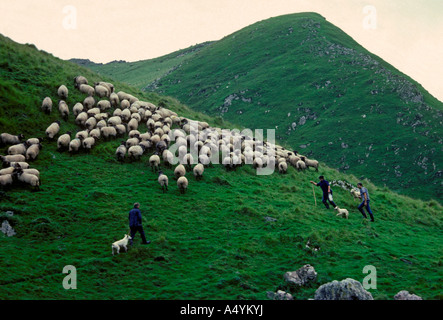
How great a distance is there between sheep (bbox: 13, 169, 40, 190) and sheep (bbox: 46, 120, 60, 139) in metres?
4.63

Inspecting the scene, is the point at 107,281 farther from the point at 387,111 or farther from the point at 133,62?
the point at 133,62

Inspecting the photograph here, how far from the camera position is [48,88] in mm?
25766

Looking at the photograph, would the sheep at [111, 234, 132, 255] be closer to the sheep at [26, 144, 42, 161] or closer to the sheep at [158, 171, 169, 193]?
the sheep at [158, 171, 169, 193]

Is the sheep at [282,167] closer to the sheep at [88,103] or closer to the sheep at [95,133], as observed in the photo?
the sheep at [95,133]

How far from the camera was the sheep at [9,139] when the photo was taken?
65.7 feet

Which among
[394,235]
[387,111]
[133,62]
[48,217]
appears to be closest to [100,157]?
[48,217]

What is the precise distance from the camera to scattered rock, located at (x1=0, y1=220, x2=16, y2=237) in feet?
46.9

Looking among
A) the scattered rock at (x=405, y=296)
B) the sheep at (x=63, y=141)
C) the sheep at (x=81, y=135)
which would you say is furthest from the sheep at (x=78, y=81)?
the scattered rock at (x=405, y=296)

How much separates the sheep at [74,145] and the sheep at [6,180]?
4.68 m

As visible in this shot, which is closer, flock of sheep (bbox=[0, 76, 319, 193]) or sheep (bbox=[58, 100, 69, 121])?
flock of sheep (bbox=[0, 76, 319, 193])

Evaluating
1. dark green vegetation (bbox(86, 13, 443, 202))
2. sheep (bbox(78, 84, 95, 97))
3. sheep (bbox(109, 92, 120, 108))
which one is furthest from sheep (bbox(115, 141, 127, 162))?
dark green vegetation (bbox(86, 13, 443, 202))

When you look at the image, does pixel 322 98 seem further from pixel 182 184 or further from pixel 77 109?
pixel 182 184

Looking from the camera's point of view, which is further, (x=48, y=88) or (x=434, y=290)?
(x=48, y=88)
